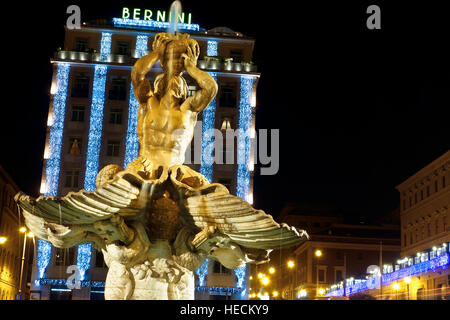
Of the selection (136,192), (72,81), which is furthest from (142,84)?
(72,81)

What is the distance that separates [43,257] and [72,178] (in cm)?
600

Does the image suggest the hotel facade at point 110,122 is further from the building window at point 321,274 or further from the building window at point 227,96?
the building window at point 321,274

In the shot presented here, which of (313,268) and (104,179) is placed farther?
(313,268)

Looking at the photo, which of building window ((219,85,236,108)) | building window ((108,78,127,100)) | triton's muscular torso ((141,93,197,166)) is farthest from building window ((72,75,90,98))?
triton's muscular torso ((141,93,197,166))

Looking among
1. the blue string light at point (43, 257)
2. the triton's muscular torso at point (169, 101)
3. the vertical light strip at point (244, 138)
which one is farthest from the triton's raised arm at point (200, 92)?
the blue string light at point (43, 257)

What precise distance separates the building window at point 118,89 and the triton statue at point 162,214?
129 feet

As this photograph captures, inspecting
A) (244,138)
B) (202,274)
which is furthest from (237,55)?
(202,274)

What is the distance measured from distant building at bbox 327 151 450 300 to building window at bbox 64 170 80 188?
22.4 meters

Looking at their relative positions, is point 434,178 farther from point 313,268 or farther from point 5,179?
point 5,179

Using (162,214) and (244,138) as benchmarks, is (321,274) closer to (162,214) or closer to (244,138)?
(244,138)

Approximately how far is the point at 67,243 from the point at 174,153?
2031 millimetres

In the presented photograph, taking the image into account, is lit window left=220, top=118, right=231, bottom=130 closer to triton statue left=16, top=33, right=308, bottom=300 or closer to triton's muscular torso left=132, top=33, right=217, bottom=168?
triton statue left=16, top=33, right=308, bottom=300
